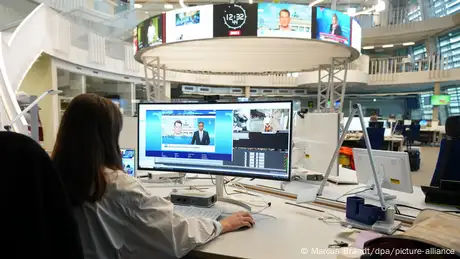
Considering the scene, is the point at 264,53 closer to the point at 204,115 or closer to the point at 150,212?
the point at 204,115

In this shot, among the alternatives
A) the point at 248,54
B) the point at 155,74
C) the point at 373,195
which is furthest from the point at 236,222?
the point at 155,74

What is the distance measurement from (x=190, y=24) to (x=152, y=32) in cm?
70

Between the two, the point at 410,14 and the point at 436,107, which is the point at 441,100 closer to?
the point at 436,107

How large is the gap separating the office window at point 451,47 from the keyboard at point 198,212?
44.9 feet

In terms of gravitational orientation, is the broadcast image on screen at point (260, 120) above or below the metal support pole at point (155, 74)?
below

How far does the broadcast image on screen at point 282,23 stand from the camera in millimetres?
3873

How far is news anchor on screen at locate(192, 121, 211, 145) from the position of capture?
153cm

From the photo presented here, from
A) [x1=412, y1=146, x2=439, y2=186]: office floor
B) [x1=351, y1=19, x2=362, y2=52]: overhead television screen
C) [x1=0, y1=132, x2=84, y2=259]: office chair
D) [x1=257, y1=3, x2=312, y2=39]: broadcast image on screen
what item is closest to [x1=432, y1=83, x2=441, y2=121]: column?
[x1=412, y1=146, x2=439, y2=186]: office floor

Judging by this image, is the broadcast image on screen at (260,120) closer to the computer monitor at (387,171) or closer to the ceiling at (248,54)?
the computer monitor at (387,171)

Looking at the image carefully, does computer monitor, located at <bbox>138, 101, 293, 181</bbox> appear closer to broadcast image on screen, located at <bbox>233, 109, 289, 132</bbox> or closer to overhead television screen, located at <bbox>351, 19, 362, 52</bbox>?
broadcast image on screen, located at <bbox>233, 109, 289, 132</bbox>

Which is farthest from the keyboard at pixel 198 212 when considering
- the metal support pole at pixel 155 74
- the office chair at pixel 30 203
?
the metal support pole at pixel 155 74

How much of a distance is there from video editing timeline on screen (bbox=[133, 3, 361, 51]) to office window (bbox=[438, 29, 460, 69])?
33.6 ft

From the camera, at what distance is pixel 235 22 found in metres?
3.91

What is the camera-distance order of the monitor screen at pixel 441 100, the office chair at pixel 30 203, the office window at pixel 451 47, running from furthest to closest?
the monitor screen at pixel 441 100 < the office window at pixel 451 47 < the office chair at pixel 30 203
